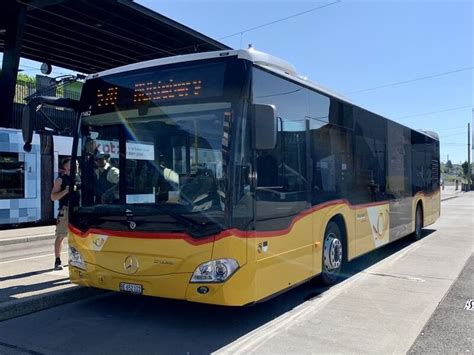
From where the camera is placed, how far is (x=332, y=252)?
23.3 feet

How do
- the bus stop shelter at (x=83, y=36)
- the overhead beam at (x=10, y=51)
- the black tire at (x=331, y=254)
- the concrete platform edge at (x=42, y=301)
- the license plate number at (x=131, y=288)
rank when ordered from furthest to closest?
the bus stop shelter at (x=83, y=36), the overhead beam at (x=10, y=51), the black tire at (x=331, y=254), the concrete platform edge at (x=42, y=301), the license plate number at (x=131, y=288)

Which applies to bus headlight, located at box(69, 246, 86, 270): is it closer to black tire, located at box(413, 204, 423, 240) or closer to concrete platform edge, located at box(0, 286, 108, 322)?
concrete platform edge, located at box(0, 286, 108, 322)

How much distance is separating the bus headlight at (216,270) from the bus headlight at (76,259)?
1689mm

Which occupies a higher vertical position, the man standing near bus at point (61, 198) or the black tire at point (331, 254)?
the man standing near bus at point (61, 198)

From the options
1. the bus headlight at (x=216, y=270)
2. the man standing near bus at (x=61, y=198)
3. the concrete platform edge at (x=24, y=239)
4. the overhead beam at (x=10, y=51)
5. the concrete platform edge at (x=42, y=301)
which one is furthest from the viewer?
the overhead beam at (x=10, y=51)

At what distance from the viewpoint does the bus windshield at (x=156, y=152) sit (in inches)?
196

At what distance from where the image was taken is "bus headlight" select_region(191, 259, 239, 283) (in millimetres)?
4785

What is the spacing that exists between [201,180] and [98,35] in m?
13.2

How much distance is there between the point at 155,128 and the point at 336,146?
3204 millimetres

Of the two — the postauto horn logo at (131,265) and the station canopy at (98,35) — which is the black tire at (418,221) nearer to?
the postauto horn logo at (131,265)

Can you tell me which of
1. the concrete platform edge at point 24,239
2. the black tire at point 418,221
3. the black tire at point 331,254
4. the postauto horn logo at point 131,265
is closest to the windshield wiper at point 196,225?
the postauto horn logo at point 131,265

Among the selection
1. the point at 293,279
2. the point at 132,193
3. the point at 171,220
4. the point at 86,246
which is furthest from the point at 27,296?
the point at 293,279

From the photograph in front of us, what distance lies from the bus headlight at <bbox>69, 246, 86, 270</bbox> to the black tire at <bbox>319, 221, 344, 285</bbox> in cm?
331

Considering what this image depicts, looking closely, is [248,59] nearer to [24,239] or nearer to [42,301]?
[42,301]
